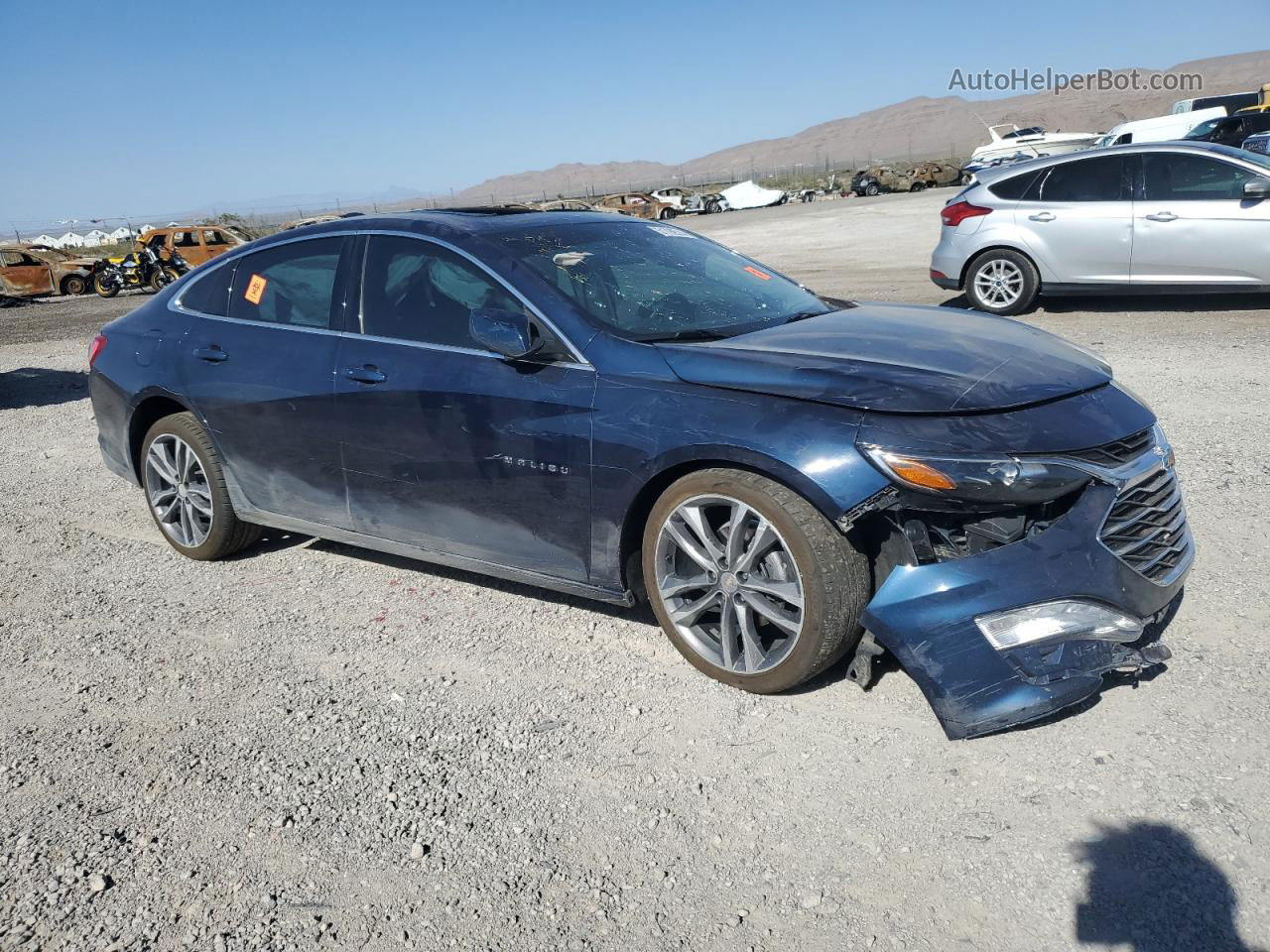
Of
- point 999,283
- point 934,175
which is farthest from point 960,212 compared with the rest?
point 934,175

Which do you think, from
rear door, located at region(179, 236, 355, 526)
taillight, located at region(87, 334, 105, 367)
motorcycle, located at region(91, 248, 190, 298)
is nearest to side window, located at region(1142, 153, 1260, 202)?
rear door, located at region(179, 236, 355, 526)

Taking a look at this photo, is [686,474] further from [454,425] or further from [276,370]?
[276,370]

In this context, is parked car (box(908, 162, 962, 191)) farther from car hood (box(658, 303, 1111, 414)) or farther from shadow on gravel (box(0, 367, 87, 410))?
car hood (box(658, 303, 1111, 414))

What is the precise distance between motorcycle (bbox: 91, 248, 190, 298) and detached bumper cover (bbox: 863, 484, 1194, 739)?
27228 mm

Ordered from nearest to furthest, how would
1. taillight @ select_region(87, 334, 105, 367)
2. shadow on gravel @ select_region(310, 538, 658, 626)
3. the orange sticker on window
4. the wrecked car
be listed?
1. shadow on gravel @ select_region(310, 538, 658, 626)
2. the orange sticker on window
3. taillight @ select_region(87, 334, 105, 367)
4. the wrecked car

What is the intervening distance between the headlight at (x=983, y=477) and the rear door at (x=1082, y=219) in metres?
8.22

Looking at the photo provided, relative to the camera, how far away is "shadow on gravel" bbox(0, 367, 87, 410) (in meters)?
10.6

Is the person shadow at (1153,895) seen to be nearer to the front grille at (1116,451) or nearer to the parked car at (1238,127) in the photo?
the front grille at (1116,451)

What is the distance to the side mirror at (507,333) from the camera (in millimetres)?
3818

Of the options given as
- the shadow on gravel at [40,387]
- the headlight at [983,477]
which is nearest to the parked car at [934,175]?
the shadow on gravel at [40,387]

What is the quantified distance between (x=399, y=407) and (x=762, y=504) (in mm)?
1650

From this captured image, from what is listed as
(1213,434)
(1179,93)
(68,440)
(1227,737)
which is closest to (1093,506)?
(1227,737)

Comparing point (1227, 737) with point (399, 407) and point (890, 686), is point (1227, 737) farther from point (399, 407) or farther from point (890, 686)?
point (399, 407)

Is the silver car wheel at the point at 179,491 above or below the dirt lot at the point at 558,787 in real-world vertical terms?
above
